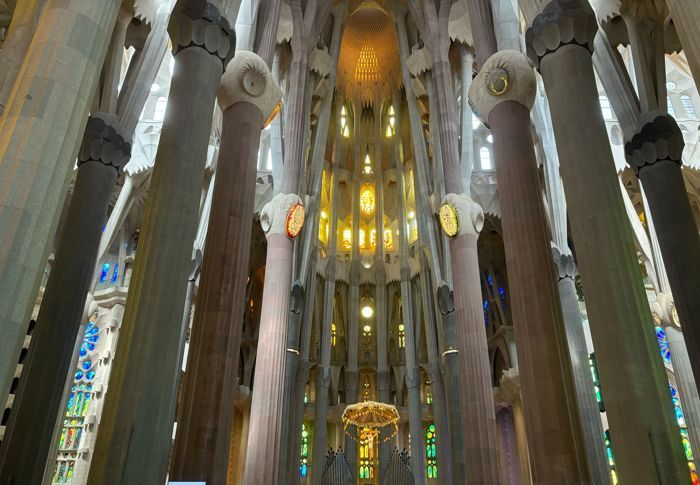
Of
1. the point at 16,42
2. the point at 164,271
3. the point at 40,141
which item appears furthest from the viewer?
the point at 16,42

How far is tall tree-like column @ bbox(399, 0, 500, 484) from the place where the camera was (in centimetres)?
1227

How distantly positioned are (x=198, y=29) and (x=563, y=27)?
529cm

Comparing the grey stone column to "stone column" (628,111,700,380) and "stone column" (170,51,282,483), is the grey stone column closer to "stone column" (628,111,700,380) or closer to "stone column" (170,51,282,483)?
"stone column" (170,51,282,483)

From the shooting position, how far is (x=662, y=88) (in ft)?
36.5

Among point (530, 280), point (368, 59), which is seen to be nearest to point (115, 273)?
point (530, 280)

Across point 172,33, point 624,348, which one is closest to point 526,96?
point 624,348

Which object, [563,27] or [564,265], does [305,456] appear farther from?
[563,27]

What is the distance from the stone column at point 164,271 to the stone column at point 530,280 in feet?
16.0

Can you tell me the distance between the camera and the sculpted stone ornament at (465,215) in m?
14.4

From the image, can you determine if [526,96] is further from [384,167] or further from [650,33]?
[384,167]

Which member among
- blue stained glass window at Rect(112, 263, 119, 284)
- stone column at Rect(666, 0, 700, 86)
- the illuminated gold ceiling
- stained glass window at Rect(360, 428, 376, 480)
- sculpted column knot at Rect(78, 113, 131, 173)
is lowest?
stained glass window at Rect(360, 428, 376, 480)

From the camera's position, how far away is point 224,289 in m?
8.80

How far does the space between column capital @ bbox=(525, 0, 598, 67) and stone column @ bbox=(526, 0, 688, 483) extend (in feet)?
0.04

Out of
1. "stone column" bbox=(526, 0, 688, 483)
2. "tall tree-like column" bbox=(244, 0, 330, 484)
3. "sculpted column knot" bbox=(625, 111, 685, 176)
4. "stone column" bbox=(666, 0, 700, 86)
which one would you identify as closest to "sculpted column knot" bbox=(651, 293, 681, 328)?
"sculpted column knot" bbox=(625, 111, 685, 176)
